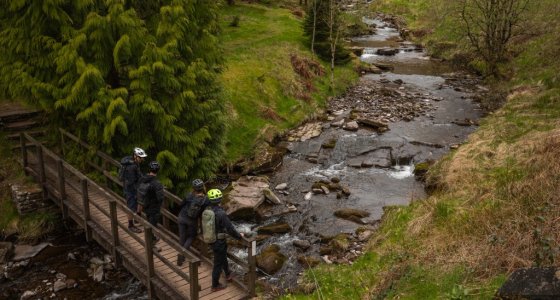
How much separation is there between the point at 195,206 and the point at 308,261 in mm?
5732

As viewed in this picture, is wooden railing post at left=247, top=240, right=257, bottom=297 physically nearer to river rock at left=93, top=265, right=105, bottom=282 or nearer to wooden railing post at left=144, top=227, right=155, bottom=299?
wooden railing post at left=144, top=227, right=155, bottom=299

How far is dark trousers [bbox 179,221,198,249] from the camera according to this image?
12305mm

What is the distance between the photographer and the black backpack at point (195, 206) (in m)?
11.8

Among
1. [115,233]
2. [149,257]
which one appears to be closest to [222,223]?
[149,257]

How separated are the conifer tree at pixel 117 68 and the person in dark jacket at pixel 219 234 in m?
6.84

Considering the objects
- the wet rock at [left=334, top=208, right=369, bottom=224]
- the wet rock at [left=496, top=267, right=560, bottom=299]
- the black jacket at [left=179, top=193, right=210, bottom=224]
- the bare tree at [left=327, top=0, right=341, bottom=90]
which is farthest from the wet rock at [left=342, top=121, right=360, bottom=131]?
the wet rock at [left=496, top=267, right=560, bottom=299]

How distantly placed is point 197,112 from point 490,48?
32458 mm

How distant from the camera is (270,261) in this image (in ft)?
51.4

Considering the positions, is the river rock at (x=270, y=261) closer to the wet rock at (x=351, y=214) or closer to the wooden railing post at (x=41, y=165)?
the wet rock at (x=351, y=214)

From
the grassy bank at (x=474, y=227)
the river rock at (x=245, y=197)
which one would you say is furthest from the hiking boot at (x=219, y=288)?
the river rock at (x=245, y=197)

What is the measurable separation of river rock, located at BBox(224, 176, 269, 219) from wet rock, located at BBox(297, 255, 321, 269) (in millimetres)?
4160

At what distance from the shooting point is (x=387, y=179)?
23.5m

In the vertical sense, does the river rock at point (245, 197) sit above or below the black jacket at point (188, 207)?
below

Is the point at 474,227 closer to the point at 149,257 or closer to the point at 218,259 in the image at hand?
the point at 218,259
